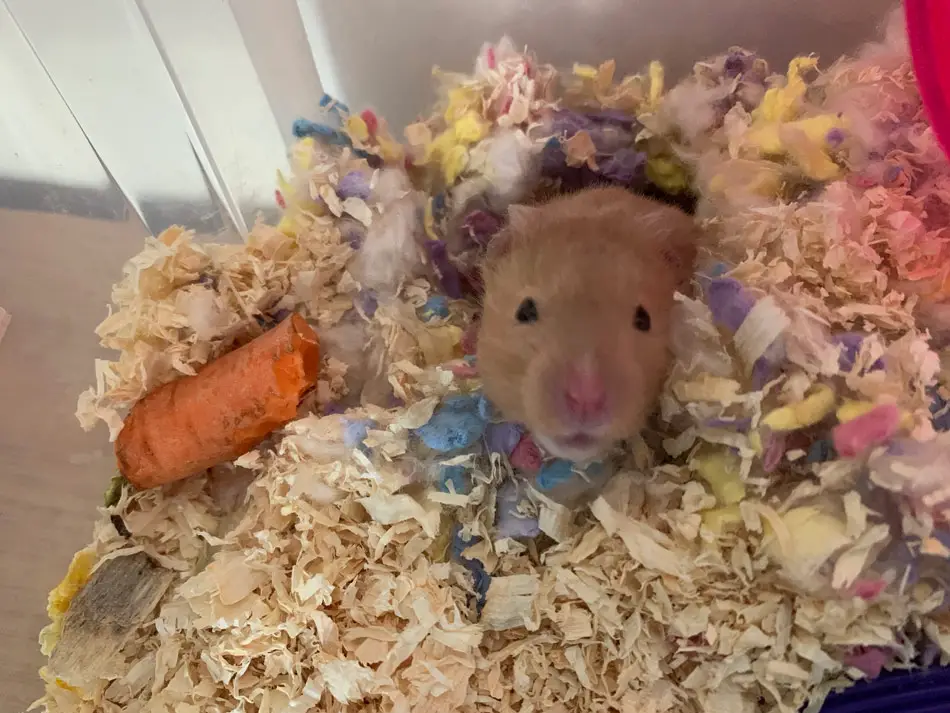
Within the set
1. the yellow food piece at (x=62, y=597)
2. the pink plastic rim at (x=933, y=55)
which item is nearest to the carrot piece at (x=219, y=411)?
the yellow food piece at (x=62, y=597)

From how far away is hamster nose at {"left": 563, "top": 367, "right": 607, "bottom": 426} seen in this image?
1071 mm

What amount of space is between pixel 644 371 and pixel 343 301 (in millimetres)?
672

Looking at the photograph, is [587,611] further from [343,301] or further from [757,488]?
[343,301]

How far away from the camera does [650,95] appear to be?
61.9 inches

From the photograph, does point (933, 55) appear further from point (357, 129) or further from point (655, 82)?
point (357, 129)

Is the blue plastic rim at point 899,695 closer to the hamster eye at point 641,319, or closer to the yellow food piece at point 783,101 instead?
the hamster eye at point 641,319

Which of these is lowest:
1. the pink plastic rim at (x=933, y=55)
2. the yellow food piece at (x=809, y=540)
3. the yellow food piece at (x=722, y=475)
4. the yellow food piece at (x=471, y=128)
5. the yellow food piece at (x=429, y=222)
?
the yellow food piece at (x=722, y=475)

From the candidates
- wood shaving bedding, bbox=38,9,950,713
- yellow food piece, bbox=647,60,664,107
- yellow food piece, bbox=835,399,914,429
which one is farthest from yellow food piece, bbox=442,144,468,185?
yellow food piece, bbox=835,399,914,429

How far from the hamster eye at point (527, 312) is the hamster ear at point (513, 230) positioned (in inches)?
6.9

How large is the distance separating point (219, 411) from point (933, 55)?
123cm

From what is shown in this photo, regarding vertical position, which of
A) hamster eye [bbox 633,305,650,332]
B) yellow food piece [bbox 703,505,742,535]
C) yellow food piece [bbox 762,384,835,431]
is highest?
hamster eye [bbox 633,305,650,332]

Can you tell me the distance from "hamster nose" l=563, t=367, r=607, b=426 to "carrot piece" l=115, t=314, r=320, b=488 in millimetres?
547

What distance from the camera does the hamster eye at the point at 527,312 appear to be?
4.03 feet

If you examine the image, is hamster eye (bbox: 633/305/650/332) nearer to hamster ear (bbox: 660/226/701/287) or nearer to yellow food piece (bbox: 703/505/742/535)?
hamster ear (bbox: 660/226/701/287)
